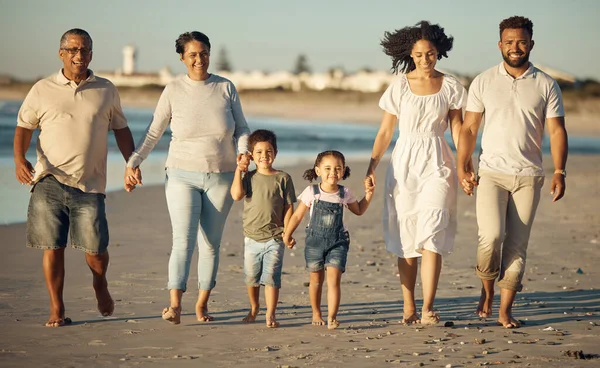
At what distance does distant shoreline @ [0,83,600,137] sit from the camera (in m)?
51.5

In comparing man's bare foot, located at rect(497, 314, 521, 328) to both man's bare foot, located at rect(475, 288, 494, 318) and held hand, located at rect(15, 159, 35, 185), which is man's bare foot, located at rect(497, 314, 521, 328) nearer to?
man's bare foot, located at rect(475, 288, 494, 318)

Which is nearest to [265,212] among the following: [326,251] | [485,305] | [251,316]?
[326,251]

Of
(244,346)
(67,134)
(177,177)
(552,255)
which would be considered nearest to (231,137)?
(177,177)

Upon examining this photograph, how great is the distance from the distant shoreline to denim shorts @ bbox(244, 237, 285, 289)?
36649mm

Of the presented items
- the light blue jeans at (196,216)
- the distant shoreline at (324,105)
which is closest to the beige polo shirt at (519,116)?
the light blue jeans at (196,216)

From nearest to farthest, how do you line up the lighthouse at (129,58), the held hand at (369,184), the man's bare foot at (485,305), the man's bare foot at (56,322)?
the man's bare foot at (56,322), the held hand at (369,184), the man's bare foot at (485,305), the lighthouse at (129,58)

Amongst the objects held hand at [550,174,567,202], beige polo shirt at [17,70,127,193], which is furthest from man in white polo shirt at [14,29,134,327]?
held hand at [550,174,567,202]

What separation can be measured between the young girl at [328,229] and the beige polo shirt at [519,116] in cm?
90

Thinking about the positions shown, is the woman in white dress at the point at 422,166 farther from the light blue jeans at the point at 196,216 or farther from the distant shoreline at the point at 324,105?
the distant shoreline at the point at 324,105

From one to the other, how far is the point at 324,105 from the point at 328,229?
6453cm

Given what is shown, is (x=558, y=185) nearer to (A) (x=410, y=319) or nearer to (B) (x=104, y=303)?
(A) (x=410, y=319)

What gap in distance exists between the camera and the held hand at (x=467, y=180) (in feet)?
22.2

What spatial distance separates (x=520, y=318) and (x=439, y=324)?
2.09 feet

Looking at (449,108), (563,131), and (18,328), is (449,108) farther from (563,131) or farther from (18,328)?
(18,328)
